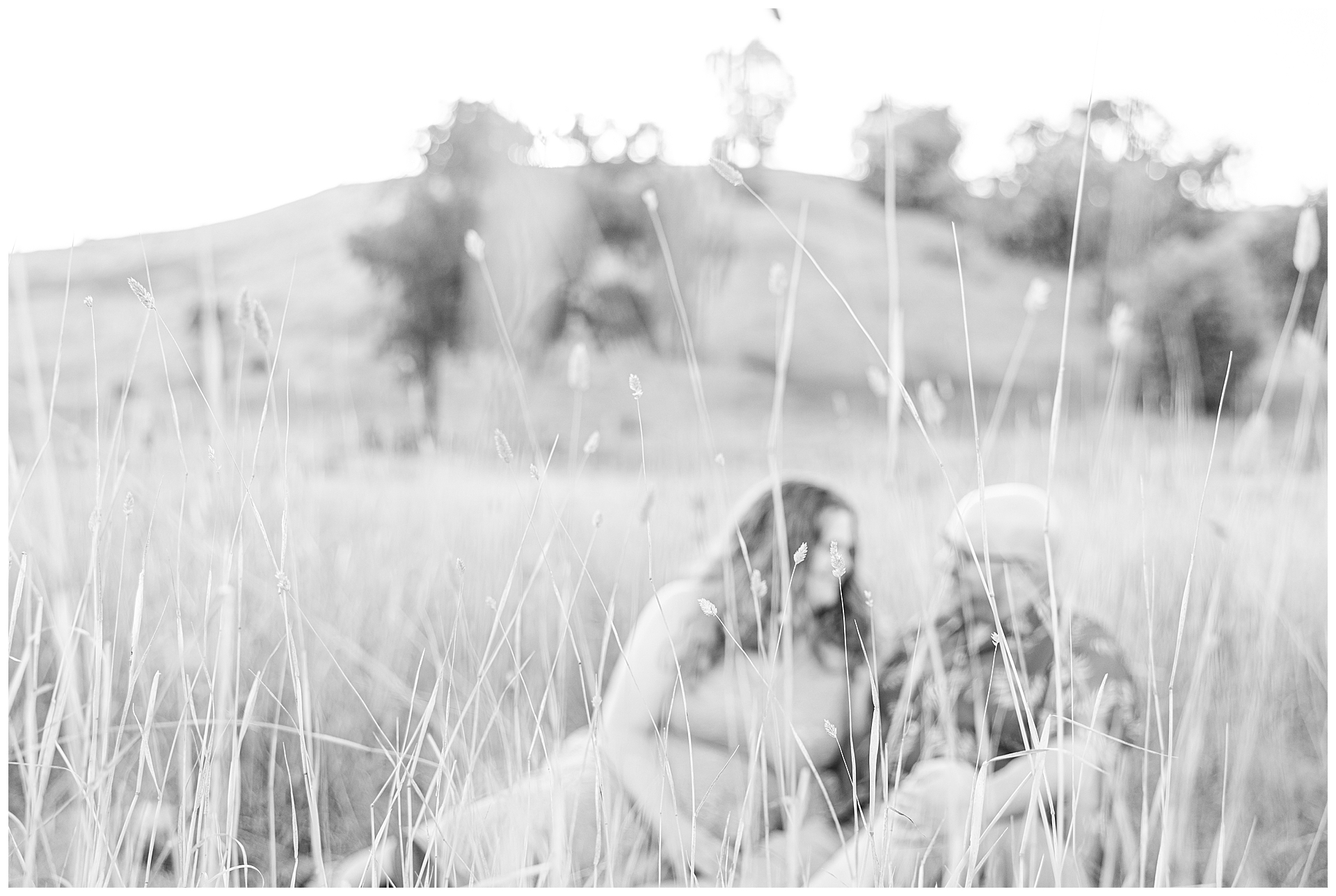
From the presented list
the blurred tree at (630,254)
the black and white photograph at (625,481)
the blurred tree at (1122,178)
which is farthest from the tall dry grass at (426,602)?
the blurred tree at (1122,178)

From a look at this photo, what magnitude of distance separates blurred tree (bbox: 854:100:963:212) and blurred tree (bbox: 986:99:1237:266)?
146mm

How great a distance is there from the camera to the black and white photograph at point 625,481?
1.21 m

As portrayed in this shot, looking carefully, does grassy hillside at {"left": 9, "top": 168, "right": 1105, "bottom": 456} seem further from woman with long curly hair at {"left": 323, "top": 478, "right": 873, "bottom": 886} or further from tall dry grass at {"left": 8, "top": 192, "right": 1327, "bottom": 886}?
woman with long curly hair at {"left": 323, "top": 478, "right": 873, "bottom": 886}

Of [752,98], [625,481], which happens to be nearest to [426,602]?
[625,481]

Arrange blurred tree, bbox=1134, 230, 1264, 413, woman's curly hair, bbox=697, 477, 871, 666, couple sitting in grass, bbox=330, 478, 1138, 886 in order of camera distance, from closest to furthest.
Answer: couple sitting in grass, bbox=330, 478, 1138, 886
woman's curly hair, bbox=697, 477, 871, 666
blurred tree, bbox=1134, 230, 1264, 413

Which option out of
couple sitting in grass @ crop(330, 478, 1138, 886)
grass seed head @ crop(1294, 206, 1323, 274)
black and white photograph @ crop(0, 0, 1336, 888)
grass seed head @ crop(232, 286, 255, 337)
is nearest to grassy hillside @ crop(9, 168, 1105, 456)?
black and white photograph @ crop(0, 0, 1336, 888)

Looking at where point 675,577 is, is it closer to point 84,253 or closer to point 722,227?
point 722,227

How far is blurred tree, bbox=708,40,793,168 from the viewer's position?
1485 mm

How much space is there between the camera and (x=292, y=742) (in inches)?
53.5

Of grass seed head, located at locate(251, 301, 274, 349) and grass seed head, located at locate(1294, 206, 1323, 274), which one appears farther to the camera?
grass seed head, located at locate(1294, 206, 1323, 274)

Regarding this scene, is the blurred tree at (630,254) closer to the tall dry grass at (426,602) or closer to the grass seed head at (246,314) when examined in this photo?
the tall dry grass at (426,602)

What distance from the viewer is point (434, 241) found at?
1961 mm

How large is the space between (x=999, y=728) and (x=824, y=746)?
298 mm

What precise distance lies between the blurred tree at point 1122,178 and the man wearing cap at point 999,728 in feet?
2.49
